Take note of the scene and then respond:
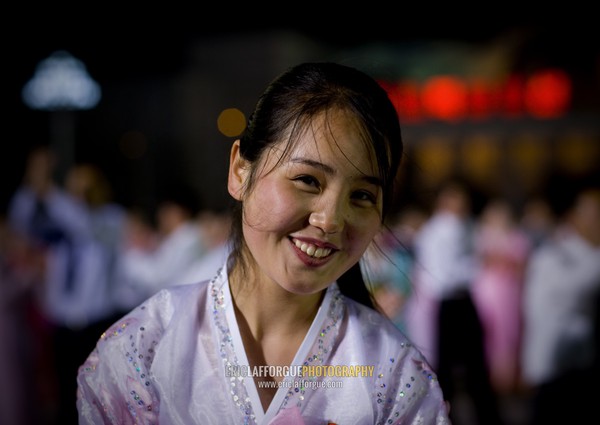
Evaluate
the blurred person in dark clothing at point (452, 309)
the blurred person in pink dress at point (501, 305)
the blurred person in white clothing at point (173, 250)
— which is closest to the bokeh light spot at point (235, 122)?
the blurred person in white clothing at point (173, 250)

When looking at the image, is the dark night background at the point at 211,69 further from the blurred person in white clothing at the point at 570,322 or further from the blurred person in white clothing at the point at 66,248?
the blurred person in white clothing at the point at 570,322

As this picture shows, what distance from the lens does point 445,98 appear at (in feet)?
31.6

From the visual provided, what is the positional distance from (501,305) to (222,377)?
4.96 meters

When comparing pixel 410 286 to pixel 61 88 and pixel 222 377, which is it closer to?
pixel 222 377

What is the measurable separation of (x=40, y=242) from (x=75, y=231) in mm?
292

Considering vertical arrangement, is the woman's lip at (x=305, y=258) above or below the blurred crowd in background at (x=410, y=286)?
above

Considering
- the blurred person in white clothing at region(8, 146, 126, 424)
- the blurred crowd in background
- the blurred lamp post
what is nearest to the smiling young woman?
the blurred crowd in background

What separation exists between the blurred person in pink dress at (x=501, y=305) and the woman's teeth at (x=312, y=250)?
4780mm

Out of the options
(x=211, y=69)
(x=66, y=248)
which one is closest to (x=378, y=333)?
(x=66, y=248)

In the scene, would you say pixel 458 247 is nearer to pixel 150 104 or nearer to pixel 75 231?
pixel 75 231

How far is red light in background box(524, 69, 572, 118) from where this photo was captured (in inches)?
365

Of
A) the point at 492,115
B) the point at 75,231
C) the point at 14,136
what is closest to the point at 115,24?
the point at 14,136

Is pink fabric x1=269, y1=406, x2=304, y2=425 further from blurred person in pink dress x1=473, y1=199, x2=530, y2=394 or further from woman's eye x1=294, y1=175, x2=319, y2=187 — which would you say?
blurred person in pink dress x1=473, y1=199, x2=530, y2=394

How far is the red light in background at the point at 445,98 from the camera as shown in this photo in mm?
9617
